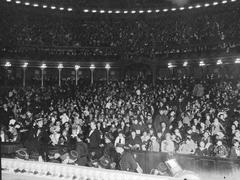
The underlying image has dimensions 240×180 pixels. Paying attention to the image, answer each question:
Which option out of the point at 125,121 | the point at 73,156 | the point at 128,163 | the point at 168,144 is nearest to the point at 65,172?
the point at 73,156

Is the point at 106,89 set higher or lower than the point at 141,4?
lower

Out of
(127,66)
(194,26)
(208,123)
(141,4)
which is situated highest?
(141,4)

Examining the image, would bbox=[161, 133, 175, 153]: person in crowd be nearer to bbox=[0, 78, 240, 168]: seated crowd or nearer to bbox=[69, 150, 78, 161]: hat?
bbox=[0, 78, 240, 168]: seated crowd

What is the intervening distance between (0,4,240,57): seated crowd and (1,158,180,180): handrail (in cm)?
1840

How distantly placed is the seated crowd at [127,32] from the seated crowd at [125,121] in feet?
19.3

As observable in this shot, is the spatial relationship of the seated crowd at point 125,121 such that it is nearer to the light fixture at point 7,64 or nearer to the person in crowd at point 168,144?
→ the person in crowd at point 168,144

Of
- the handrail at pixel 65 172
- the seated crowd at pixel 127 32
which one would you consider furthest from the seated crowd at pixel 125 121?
the seated crowd at pixel 127 32

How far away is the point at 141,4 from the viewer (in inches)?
1193

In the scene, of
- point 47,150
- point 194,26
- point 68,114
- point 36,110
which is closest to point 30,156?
point 47,150

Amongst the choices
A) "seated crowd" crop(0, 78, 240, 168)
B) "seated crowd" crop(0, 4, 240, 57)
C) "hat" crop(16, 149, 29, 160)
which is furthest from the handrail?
"seated crowd" crop(0, 4, 240, 57)

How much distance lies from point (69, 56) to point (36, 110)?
980 centimetres

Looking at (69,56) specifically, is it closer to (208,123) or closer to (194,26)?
(194,26)

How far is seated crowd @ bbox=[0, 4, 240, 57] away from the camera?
2678 cm

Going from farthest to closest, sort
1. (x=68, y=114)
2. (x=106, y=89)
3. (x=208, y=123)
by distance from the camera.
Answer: (x=106, y=89)
(x=68, y=114)
(x=208, y=123)
